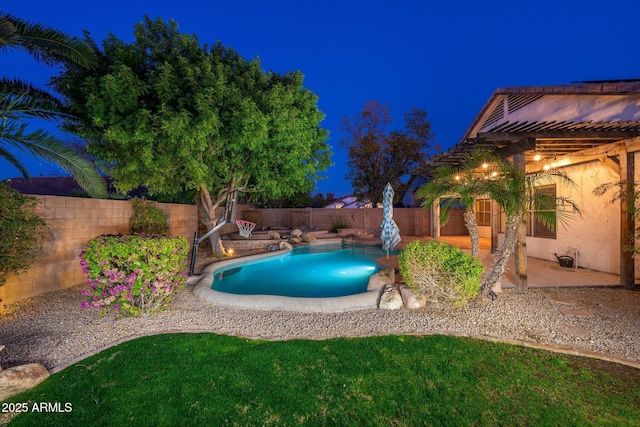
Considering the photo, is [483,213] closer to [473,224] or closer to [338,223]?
[338,223]

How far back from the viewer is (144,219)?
8641 mm

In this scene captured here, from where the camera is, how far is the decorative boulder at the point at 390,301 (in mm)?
5133

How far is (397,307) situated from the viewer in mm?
5141

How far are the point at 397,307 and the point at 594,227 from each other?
6.25m

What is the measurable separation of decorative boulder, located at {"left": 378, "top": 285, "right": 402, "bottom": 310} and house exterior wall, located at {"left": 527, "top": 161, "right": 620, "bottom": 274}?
578cm

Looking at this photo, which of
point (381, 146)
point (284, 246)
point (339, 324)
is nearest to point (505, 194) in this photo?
→ point (339, 324)

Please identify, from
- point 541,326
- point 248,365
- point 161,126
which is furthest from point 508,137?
point 161,126

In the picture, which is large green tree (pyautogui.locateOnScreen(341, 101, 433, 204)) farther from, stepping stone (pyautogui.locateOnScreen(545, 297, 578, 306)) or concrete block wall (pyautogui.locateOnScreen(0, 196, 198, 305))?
concrete block wall (pyautogui.locateOnScreen(0, 196, 198, 305))

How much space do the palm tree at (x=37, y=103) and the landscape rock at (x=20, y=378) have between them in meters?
4.20

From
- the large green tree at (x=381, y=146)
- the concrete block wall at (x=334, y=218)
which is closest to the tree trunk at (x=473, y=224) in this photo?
the concrete block wall at (x=334, y=218)

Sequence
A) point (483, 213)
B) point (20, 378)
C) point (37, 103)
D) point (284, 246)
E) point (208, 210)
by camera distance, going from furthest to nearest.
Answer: point (483, 213) → point (284, 246) → point (208, 210) → point (37, 103) → point (20, 378)

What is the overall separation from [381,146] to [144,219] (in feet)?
50.7

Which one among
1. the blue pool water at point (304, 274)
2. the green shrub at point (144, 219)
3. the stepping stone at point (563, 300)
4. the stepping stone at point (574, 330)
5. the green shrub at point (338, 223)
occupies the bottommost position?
the blue pool water at point (304, 274)

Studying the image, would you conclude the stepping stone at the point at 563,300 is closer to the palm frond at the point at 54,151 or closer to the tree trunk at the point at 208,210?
the palm frond at the point at 54,151
